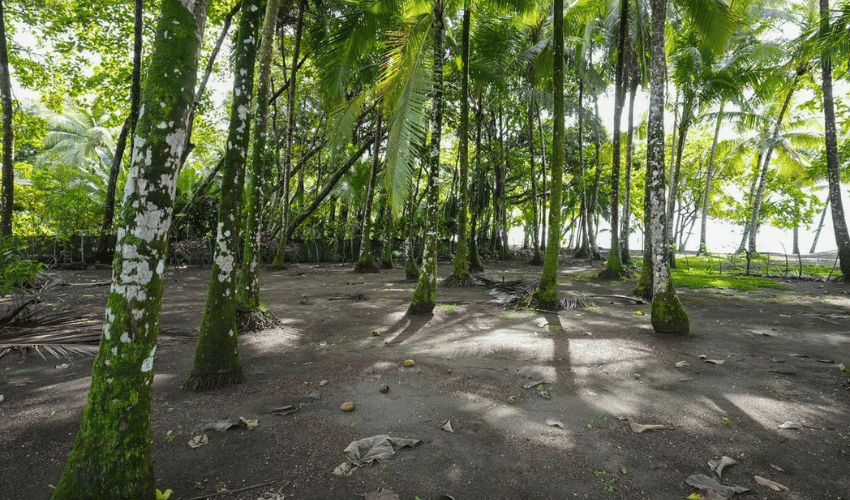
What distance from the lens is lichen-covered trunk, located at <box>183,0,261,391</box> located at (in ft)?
14.2

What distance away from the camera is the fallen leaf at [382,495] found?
262 centimetres

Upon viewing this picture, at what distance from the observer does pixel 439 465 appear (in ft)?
9.82

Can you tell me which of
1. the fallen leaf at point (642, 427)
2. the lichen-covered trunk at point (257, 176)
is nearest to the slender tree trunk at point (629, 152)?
the lichen-covered trunk at point (257, 176)

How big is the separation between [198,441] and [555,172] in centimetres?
697

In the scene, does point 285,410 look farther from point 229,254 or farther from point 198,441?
point 229,254

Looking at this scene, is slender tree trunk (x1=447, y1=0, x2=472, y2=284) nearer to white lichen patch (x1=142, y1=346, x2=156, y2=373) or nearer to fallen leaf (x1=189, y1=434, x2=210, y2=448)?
fallen leaf (x1=189, y1=434, x2=210, y2=448)

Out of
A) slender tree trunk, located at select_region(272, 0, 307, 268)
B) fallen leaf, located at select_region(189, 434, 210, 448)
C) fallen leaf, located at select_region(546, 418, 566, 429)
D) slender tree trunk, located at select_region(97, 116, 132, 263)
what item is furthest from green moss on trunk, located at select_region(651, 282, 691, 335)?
slender tree trunk, located at select_region(97, 116, 132, 263)

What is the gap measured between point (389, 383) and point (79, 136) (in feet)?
121

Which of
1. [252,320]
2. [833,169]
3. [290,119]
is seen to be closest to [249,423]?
[252,320]

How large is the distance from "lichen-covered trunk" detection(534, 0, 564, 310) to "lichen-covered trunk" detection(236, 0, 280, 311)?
477 centimetres

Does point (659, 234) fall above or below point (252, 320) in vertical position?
above

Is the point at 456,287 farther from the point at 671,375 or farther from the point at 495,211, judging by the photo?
the point at 495,211

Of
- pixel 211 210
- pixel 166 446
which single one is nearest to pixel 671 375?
pixel 166 446

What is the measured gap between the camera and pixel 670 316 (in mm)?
6480
